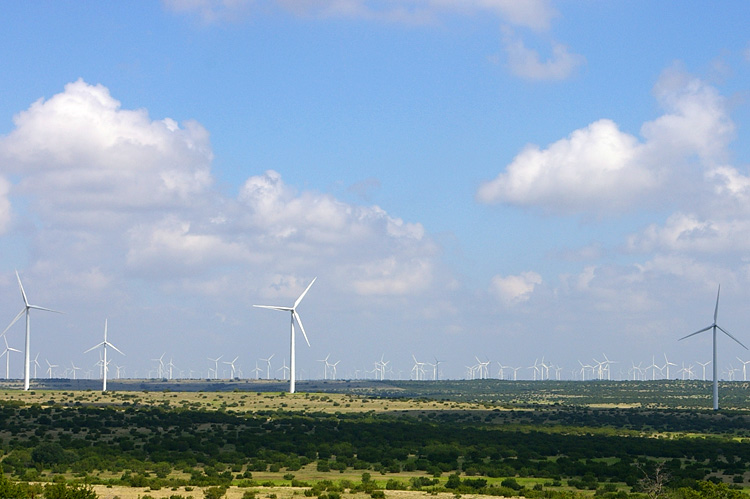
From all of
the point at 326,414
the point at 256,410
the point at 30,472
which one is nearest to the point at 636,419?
the point at 326,414

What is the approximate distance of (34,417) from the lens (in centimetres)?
9150

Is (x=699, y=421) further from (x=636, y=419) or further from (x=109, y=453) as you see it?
(x=109, y=453)

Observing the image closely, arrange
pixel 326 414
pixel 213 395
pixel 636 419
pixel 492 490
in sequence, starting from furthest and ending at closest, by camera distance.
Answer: pixel 213 395, pixel 636 419, pixel 326 414, pixel 492 490

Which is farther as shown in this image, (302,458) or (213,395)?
(213,395)

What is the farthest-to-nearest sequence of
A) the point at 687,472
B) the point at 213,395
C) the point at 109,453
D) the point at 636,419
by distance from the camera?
the point at 213,395 < the point at 636,419 < the point at 109,453 < the point at 687,472

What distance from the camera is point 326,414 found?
114438mm

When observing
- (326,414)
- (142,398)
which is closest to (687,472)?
(326,414)

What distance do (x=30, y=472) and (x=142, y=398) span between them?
7771 centimetres

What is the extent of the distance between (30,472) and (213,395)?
8944 centimetres

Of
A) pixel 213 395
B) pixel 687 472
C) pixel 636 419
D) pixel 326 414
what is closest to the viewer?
pixel 687 472

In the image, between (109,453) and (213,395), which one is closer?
(109,453)

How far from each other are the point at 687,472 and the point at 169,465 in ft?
111

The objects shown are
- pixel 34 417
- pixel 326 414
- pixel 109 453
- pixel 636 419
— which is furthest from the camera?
pixel 636 419

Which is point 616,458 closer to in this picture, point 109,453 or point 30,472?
point 109,453
